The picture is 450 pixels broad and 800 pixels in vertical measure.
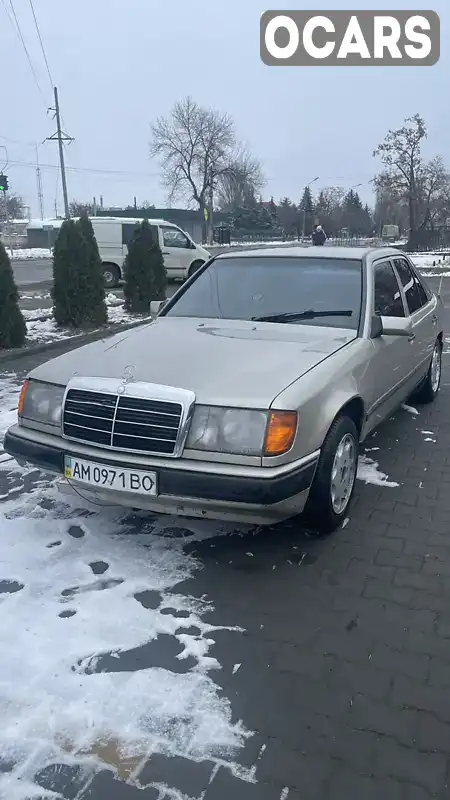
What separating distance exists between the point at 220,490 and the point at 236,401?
0.44m

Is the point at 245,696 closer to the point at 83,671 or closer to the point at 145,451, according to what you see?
the point at 83,671

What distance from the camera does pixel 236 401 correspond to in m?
3.10

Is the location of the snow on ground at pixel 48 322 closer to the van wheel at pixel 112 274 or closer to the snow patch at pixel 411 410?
the van wheel at pixel 112 274

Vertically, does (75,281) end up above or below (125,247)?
below

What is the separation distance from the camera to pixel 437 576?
329 centimetres

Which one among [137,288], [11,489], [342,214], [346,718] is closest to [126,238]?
[137,288]

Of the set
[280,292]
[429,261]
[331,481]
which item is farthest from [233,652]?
[429,261]

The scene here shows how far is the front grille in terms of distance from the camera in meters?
3.14

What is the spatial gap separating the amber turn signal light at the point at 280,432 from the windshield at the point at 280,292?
1.33 meters

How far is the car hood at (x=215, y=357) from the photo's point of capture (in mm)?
3219

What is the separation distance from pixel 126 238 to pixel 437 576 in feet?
53.5

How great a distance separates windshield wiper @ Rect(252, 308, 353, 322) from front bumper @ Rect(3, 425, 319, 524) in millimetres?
1296

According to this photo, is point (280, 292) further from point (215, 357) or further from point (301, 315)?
point (215, 357)

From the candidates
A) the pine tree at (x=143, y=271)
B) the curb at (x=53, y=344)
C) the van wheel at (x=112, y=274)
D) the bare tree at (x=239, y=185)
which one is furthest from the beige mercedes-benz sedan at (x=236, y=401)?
the bare tree at (x=239, y=185)
